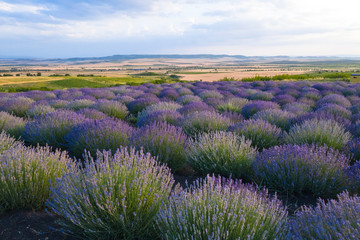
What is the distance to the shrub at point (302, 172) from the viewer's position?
3.17m

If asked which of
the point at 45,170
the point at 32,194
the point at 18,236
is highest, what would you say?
the point at 45,170

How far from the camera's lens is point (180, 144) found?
420cm

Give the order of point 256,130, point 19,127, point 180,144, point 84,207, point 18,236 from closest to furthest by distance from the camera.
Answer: point 84,207 < point 18,236 < point 180,144 < point 256,130 < point 19,127

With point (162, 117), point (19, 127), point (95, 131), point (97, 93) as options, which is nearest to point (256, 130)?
point (162, 117)

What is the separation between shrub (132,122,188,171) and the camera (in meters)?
3.95

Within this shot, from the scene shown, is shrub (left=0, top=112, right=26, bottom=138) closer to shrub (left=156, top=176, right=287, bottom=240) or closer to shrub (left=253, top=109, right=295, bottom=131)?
shrub (left=156, top=176, right=287, bottom=240)

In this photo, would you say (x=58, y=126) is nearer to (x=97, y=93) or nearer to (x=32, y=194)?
(x=32, y=194)

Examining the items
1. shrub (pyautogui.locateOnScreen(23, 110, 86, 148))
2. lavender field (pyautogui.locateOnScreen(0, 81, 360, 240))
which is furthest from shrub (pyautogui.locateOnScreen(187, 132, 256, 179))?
shrub (pyautogui.locateOnScreen(23, 110, 86, 148))

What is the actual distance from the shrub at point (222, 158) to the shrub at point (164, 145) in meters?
0.21

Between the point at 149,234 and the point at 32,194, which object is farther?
the point at 32,194

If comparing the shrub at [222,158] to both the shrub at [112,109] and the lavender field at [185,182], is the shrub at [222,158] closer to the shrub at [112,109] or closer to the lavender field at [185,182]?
the lavender field at [185,182]

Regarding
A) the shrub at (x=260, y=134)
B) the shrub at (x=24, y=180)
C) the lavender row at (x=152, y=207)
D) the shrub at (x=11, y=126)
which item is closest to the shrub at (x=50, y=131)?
the shrub at (x=11, y=126)

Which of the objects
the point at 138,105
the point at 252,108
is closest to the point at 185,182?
the point at 252,108

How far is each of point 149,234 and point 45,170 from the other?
55.0 inches
